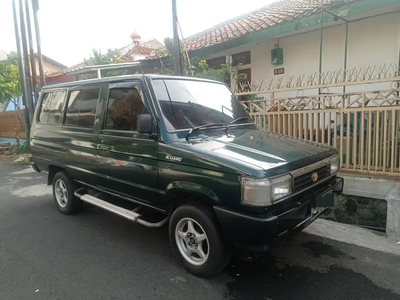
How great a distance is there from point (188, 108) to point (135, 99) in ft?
2.03

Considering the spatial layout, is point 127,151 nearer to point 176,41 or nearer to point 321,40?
point 176,41

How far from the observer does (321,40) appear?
6707 millimetres

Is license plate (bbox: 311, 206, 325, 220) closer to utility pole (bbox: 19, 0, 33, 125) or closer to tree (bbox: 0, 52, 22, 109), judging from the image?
utility pole (bbox: 19, 0, 33, 125)

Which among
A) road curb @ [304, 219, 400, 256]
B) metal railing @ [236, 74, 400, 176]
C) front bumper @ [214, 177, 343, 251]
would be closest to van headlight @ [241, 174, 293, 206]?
front bumper @ [214, 177, 343, 251]

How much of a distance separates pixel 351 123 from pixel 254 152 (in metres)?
3.13

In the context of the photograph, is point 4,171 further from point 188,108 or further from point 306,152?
point 306,152

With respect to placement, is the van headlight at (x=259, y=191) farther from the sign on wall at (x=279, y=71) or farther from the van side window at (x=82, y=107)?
the sign on wall at (x=279, y=71)

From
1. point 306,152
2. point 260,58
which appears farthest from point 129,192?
point 260,58

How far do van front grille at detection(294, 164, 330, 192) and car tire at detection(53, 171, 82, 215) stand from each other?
11.2 feet

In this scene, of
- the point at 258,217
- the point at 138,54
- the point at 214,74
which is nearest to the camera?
the point at 258,217

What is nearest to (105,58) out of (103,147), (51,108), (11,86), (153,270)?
(11,86)

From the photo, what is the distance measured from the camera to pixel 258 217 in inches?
94.3

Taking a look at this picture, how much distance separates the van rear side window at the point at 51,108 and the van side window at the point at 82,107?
0.90 ft

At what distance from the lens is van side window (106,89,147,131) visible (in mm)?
3338
